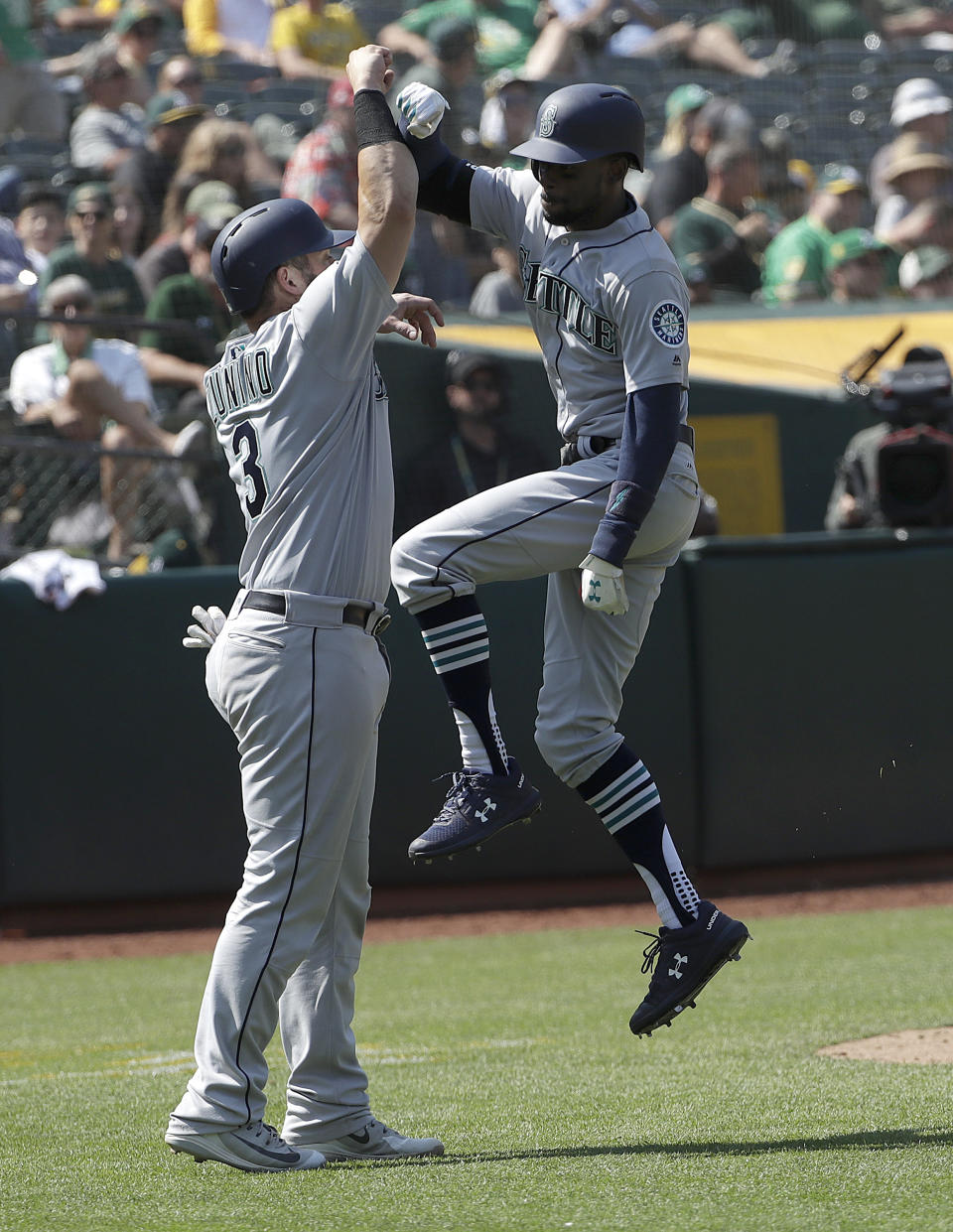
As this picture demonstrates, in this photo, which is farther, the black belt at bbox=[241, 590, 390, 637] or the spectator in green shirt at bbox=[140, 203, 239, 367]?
the spectator in green shirt at bbox=[140, 203, 239, 367]

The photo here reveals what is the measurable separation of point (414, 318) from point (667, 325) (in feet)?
2.38

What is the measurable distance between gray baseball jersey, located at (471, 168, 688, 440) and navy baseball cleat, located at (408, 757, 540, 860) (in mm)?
902

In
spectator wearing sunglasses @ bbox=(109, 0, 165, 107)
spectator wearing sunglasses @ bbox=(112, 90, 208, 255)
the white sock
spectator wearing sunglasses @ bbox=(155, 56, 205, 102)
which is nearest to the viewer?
the white sock

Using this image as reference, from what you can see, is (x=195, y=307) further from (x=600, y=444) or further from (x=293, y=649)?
(x=293, y=649)

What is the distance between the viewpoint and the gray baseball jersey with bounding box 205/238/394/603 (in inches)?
158

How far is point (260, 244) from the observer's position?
13.5ft

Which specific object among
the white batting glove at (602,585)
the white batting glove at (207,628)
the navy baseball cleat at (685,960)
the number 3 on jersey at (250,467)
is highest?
the number 3 on jersey at (250,467)

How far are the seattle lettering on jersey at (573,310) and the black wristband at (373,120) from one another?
0.53 m

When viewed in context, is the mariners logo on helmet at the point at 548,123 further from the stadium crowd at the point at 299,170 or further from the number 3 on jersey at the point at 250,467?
the stadium crowd at the point at 299,170

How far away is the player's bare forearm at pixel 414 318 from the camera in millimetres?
4430

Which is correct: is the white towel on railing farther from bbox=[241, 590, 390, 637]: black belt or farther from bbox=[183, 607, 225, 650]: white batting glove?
bbox=[241, 590, 390, 637]: black belt

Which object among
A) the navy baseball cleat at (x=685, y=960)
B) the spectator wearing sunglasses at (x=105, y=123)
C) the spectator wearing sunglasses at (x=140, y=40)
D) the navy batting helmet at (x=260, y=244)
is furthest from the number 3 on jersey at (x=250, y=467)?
the spectator wearing sunglasses at (x=140, y=40)

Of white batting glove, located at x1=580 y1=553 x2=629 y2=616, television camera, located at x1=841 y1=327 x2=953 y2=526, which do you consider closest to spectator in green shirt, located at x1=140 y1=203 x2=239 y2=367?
television camera, located at x1=841 y1=327 x2=953 y2=526

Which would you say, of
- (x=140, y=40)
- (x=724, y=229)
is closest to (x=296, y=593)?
(x=724, y=229)
